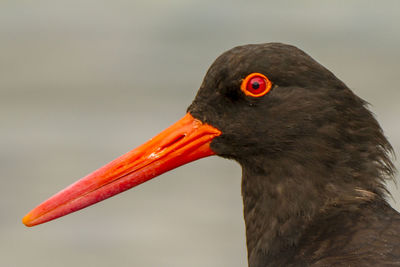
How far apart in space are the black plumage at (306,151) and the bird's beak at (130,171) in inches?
11.8

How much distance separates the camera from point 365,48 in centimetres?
A: 1273

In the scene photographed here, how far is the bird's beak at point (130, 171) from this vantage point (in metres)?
5.77

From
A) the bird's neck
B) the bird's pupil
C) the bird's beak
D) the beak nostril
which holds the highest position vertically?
the bird's pupil

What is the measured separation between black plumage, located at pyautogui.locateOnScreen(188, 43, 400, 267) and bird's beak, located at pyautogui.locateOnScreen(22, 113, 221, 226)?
30cm

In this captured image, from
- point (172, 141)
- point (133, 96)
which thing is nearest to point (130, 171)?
point (172, 141)

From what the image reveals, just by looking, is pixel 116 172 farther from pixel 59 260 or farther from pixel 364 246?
pixel 59 260

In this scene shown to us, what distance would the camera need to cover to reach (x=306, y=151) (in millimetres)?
5449

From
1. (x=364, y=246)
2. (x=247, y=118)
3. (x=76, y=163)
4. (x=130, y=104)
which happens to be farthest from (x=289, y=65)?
(x=130, y=104)

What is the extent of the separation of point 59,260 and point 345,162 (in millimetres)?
5479

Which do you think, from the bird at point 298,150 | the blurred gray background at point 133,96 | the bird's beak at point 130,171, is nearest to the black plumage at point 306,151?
the bird at point 298,150

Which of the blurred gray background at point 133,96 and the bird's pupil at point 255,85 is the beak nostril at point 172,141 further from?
the blurred gray background at point 133,96

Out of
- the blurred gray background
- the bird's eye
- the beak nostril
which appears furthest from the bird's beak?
the blurred gray background

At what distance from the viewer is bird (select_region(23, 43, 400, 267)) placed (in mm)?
5352

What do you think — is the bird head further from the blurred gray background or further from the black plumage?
the blurred gray background
